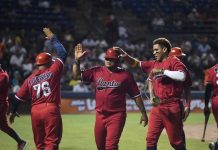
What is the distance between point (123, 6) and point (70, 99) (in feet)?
36.1

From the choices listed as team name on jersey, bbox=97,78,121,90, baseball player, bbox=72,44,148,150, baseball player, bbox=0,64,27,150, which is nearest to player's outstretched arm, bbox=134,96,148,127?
baseball player, bbox=72,44,148,150

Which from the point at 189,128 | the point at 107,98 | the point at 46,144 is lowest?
the point at 189,128

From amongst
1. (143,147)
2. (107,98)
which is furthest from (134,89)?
(143,147)

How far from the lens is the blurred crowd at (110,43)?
800 inches

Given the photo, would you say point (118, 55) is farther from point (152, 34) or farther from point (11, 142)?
point (152, 34)

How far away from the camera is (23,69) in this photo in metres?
20.1

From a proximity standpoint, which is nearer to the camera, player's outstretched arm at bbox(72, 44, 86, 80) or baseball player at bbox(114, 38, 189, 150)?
baseball player at bbox(114, 38, 189, 150)

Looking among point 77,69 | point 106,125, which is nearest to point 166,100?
point 106,125

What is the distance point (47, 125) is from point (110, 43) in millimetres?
17137

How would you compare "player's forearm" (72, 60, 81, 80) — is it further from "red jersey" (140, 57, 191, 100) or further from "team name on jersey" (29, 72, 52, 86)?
"red jersey" (140, 57, 191, 100)

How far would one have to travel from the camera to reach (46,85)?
7684 millimetres

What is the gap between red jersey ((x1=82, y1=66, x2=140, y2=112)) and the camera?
7.78 meters

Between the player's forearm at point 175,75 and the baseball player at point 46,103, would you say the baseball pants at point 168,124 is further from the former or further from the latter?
the baseball player at point 46,103

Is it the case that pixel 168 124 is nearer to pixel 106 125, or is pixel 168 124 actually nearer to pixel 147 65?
pixel 106 125
